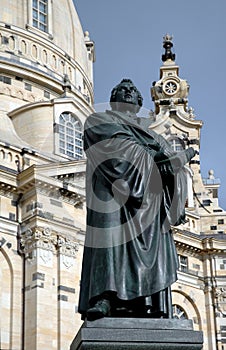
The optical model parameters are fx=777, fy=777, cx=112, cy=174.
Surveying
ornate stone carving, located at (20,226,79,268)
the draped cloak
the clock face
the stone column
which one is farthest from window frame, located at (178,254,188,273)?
the draped cloak

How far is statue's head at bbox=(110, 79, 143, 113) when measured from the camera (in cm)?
741

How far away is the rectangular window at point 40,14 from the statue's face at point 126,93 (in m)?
28.0

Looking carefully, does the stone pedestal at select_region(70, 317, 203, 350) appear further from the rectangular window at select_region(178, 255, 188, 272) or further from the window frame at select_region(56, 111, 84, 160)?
the rectangular window at select_region(178, 255, 188, 272)

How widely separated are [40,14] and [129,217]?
2998 cm

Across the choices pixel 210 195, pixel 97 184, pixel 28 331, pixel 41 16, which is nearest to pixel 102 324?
pixel 97 184

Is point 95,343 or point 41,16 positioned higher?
point 41,16

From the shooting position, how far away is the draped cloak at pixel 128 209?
6.40 m

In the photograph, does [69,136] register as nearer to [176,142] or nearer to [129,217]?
[176,142]

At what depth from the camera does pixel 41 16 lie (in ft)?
116

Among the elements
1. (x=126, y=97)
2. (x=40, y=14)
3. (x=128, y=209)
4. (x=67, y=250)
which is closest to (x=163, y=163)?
(x=128, y=209)

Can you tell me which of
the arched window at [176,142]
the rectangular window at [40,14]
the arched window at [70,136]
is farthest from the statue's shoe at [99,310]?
the rectangular window at [40,14]

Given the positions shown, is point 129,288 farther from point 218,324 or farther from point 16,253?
point 218,324

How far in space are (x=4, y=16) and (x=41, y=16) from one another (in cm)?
225

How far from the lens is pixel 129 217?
6633 millimetres
